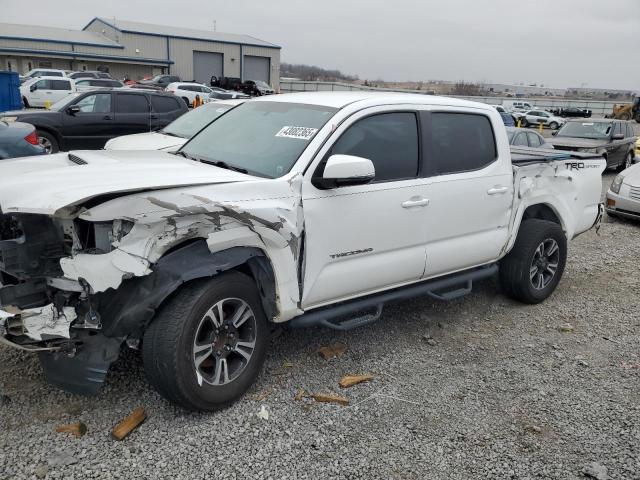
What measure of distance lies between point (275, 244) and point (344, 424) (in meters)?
1.17

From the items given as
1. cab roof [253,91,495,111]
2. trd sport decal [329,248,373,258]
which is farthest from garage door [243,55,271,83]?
trd sport decal [329,248,373,258]

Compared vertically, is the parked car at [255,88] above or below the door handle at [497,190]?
above

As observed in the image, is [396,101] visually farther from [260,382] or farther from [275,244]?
[260,382]

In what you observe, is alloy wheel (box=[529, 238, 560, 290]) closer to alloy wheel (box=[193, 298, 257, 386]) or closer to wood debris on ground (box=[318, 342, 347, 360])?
wood debris on ground (box=[318, 342, 347, 360])

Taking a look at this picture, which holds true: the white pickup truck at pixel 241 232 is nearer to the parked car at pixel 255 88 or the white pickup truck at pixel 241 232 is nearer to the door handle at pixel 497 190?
the door handle at pixel 497 190

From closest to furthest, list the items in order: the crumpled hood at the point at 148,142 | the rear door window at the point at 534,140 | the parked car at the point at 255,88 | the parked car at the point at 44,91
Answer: the crumpled hood at the point at 148,142, the rear door window at the point at 534,140, the parked car at the point at 44,91, the parked car at the point at 255,88

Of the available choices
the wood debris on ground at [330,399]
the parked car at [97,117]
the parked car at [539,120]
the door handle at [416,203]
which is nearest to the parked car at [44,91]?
the parked car at [97,117]

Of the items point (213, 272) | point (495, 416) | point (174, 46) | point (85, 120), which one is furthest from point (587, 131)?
point (174, 46)

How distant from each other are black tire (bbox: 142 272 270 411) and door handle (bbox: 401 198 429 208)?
1.30 m

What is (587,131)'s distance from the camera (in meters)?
15.2

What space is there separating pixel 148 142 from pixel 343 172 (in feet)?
19.7

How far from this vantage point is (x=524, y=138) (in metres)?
12.1

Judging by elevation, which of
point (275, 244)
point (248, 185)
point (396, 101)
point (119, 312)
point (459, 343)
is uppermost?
point (396, 101)

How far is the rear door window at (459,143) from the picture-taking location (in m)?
4.29
